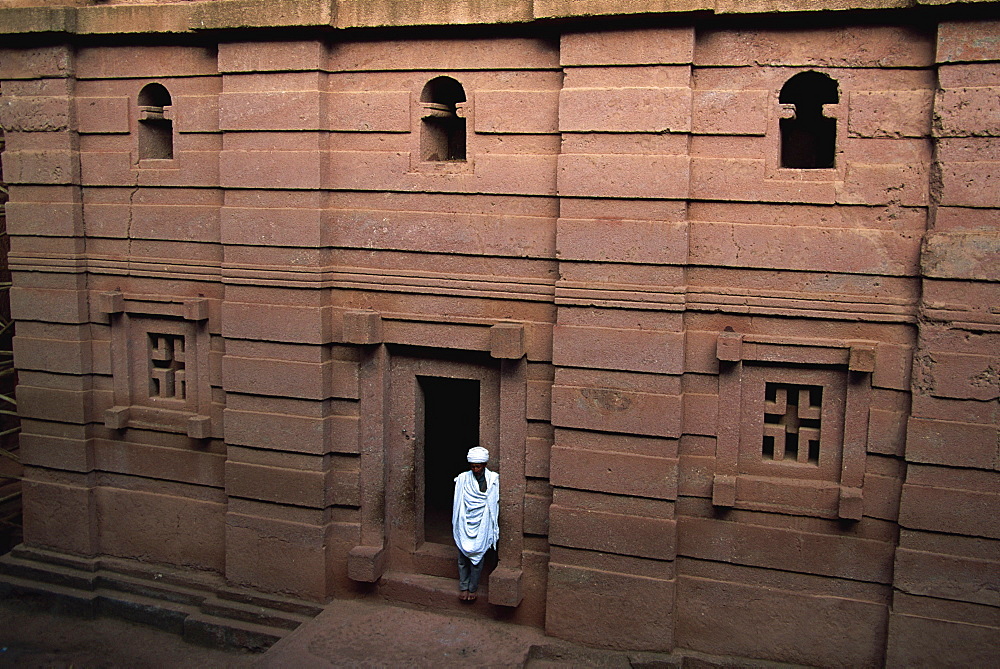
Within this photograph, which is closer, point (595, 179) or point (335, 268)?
point (595, 179)

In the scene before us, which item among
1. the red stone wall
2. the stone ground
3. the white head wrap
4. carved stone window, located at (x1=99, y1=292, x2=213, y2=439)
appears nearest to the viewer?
the red stone wall

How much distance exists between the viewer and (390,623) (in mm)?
8609

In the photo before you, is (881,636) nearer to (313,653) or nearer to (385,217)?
(313,653)

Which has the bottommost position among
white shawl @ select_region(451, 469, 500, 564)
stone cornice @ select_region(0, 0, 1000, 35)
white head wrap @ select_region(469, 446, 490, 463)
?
white shawl @ select_region(451, 469, 500, 564)

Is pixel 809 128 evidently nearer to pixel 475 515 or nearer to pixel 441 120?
pixel 441 120

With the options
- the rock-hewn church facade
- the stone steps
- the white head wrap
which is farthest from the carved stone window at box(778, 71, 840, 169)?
the stone steps

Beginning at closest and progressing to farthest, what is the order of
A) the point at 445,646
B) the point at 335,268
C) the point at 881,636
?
1. the point at 881,636
2. the point at 445,646
3. the point at 335,268

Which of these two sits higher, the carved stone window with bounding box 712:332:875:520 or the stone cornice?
the stone cornice

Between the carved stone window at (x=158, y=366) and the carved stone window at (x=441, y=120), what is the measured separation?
122 inches

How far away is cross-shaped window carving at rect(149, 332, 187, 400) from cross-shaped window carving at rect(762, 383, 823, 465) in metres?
6.23

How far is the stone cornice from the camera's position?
7219mm

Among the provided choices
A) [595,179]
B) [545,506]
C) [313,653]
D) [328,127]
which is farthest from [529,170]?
[313,653]

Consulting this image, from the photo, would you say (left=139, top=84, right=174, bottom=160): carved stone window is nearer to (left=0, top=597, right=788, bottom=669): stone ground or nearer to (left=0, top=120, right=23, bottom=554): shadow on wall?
(left=0, top=120, right=23, bottom=554): shadow on wall

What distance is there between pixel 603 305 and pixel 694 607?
2890mm
